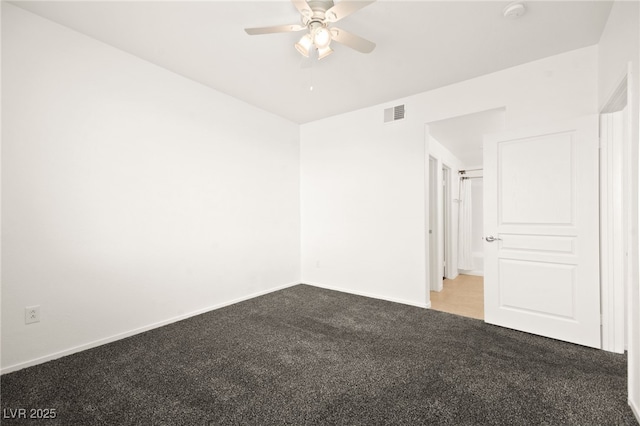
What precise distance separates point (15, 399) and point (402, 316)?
3.18 meters

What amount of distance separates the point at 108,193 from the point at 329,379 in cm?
249

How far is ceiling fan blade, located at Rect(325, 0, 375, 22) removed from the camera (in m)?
1.77

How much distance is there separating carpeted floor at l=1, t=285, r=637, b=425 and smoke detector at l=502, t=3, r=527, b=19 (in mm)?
2661

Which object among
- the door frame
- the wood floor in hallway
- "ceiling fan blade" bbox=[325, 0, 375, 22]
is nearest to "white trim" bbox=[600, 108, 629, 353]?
the door frame

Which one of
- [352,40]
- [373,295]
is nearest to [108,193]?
[352,40]

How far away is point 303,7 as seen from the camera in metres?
1.88

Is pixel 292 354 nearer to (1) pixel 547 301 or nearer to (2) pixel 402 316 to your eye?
(2) pixel 402 316

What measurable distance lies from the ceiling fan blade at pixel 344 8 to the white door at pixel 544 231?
6.69 feet

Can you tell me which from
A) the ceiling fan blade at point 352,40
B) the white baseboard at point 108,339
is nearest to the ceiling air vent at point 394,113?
the ceiling fan blade at point 352,40

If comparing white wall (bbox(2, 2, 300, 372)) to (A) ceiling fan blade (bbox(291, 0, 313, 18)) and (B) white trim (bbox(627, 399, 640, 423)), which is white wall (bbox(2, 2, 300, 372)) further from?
(B) white trim (bbox(627, 399, 640, 423))

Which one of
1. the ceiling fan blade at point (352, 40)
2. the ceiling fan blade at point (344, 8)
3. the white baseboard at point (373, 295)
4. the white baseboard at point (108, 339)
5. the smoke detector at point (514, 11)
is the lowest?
the white baseboard at point (373, 295)

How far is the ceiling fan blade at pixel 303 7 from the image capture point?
183cm

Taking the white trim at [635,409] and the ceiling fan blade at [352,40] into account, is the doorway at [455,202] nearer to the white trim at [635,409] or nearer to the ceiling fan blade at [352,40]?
the white trim at [635,409]

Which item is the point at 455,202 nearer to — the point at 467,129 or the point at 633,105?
the point at 467,129
